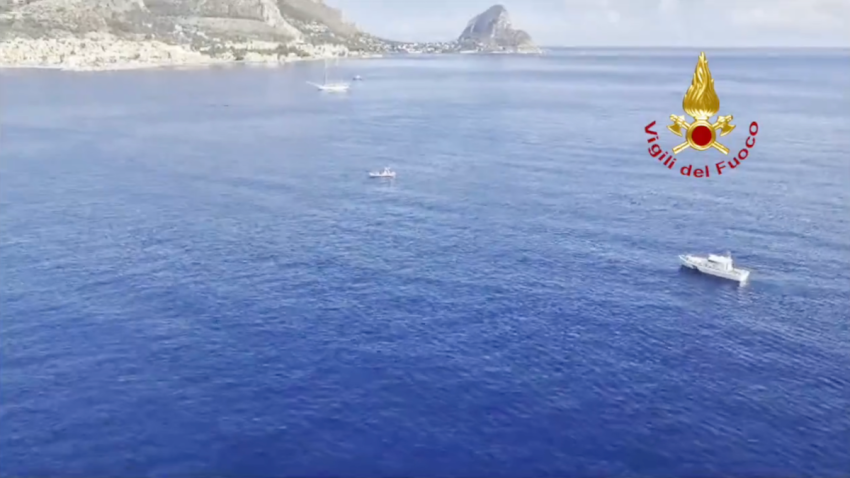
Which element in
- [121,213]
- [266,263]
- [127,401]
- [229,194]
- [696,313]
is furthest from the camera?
[229,194]

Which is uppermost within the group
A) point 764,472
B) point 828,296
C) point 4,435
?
point 828,296

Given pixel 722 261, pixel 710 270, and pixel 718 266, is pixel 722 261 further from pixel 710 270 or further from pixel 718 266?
pixel 710 270

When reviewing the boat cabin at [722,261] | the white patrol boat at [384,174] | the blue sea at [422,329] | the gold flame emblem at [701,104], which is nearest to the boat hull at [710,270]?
the boat cabin at [722,261]

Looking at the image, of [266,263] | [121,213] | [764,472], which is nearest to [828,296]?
[764,472]

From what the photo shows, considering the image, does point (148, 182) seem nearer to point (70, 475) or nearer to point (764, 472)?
point (70, 475)

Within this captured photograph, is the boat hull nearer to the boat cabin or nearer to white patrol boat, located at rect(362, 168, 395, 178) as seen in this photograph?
the boat cabin

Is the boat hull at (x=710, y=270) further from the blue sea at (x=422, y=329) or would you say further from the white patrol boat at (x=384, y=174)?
the white patrol boat at (x=384, y=174)

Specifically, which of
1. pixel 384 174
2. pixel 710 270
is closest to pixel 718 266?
pixel 710 270
